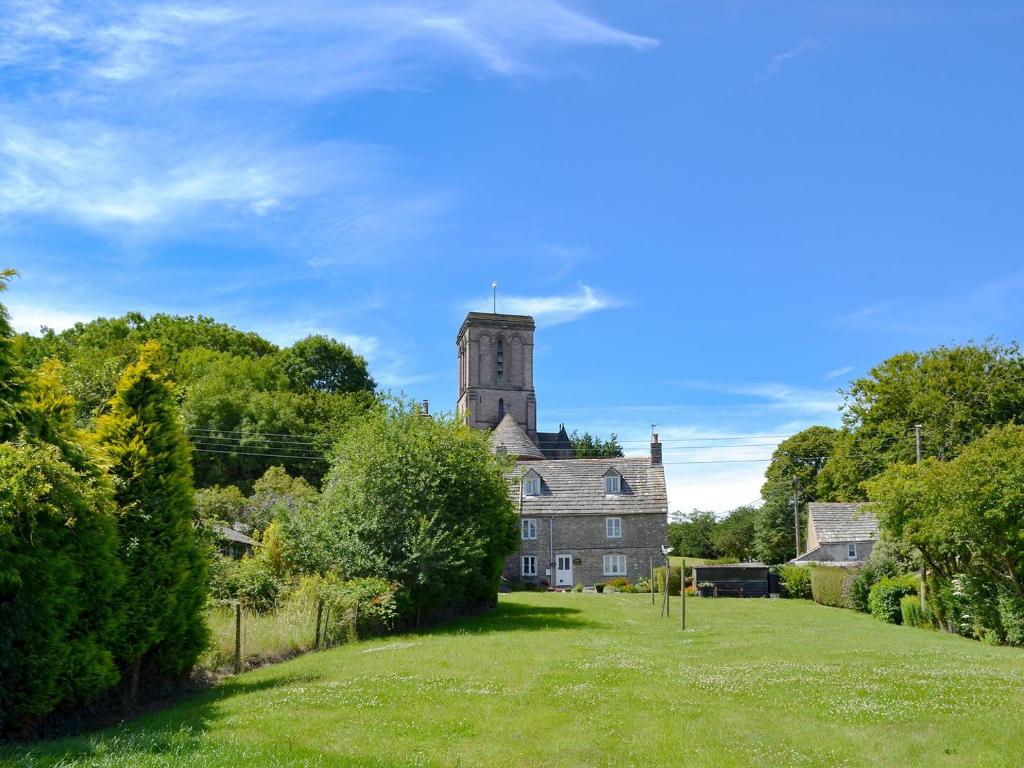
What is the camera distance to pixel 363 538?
2373 cm

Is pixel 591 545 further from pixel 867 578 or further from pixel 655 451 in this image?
pixel 867 578

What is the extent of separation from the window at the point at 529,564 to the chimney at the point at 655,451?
9.55 meters

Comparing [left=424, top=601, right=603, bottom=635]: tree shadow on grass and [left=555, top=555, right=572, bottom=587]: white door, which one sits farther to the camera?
[left=555, top=555, right=572, bottom=587]: white door

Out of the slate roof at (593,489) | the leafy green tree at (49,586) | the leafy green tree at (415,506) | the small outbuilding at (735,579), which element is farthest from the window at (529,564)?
the leafy green tree at (49,586)

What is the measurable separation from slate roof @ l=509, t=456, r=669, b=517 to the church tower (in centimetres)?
3188

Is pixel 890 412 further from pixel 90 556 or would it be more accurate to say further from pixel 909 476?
pixel 90 556

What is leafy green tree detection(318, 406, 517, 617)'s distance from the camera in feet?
76.4

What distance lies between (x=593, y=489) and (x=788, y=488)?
25343mm

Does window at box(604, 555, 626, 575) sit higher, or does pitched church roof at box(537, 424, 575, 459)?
pitched church roof at box(537, 424, 575, 459)

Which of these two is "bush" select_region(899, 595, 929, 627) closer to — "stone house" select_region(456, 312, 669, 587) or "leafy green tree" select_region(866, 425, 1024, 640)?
"leafy green tree" select_region(866, 425, 1024, 640)

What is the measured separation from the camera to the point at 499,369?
87.2m

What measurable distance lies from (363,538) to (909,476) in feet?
56.1

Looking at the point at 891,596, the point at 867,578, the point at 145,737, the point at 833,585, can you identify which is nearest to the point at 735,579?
the point at 833,585

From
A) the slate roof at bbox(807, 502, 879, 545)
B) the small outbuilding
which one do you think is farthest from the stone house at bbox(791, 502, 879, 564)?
the small outbuilding
